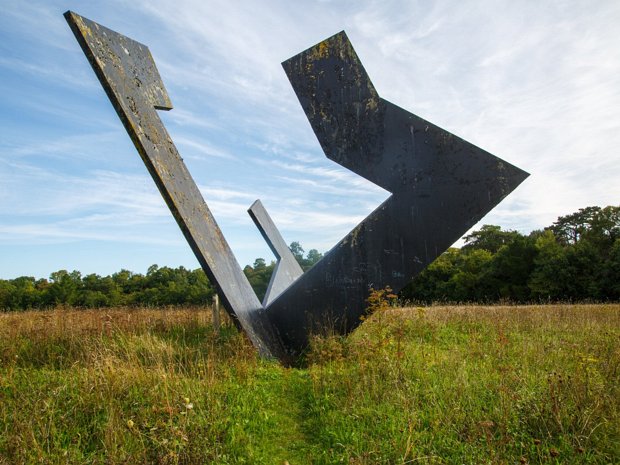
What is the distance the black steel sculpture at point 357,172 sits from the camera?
5.99m

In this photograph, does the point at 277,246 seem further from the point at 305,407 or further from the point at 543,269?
the point at 543,269

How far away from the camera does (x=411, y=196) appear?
623 cm

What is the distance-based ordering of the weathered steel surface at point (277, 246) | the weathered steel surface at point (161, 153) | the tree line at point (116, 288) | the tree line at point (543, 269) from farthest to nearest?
1. the tree line at point (116, 288)
2. the tree line at point (543, 269)
3. the weathered steel surface at point (277, 246)
4. the weathered steel surface at point (161, 153)

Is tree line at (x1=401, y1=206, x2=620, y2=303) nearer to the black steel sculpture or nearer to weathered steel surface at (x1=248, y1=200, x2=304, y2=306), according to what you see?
weathered steel surface at (x1=248, y1=200, x2=304, y2=306)

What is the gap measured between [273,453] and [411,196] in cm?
393

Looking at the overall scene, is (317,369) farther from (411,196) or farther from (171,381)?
(411,196)

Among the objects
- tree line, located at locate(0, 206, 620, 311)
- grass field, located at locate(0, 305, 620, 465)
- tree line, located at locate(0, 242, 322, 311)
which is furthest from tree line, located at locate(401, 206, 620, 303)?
grass field, located at locate(0, 305, 620, 465)

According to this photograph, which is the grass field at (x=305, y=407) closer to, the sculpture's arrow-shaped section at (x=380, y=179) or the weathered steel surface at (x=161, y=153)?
the weathered steel surface at (x=161, y=153)

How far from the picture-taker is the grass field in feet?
11.1

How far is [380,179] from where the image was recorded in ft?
20.8

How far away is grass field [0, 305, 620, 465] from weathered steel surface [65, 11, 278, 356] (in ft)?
2.23

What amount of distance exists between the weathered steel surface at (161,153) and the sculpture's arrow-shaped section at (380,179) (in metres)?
0.99

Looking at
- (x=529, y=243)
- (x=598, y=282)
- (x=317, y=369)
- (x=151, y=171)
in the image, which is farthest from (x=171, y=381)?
(x=529, y=243)

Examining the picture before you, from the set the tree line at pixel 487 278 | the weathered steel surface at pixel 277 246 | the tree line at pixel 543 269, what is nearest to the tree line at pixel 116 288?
the tree line at pixel 487 278
